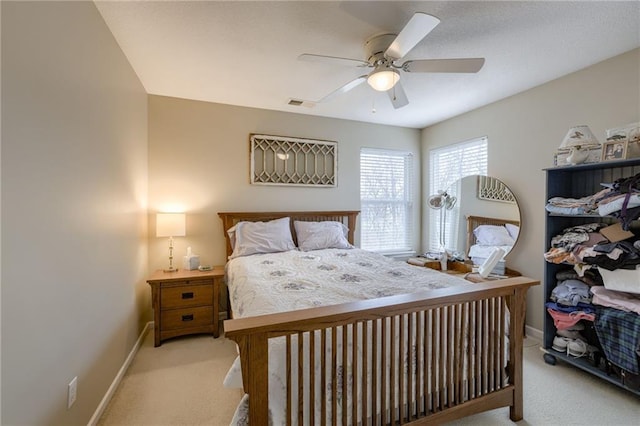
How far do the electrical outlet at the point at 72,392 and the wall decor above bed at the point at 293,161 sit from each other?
2436mm

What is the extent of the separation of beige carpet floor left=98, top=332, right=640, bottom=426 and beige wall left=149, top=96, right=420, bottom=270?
48.2 inches

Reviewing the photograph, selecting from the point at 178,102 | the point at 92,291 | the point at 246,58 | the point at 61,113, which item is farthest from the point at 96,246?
the point at 178,102

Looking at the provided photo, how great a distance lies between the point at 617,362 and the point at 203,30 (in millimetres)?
3601

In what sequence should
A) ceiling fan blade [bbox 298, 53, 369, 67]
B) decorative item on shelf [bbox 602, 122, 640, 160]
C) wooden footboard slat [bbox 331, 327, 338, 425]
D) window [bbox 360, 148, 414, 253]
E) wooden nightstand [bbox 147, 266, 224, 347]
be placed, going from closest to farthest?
wooden footboard slat [bbox 331, 327, 338, 425] < ceiling fan blade [bbox 298, 53, 369, 67] < decorative item on shelf [bbox 602, 122, 640, 160] < wooden nightstand [bbox 147, 266, 224, 347] < window [bbox 360, 148, 414, 253]

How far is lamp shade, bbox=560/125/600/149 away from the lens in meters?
2.20

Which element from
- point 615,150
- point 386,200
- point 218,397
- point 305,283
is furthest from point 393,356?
point 386,200

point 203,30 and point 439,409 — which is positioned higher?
point 203,30

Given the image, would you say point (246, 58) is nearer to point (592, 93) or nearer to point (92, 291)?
point (92, 291)

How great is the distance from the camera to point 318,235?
11.2 ft

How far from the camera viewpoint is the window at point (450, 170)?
3561 mm

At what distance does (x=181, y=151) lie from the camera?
322cm

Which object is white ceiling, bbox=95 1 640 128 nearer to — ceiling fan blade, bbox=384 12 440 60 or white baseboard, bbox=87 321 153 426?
ceiling fan blade, bbox=384 12 440 60

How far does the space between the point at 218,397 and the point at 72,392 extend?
0.84m

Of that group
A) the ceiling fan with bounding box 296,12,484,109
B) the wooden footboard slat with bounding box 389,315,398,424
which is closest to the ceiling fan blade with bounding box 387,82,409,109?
the ceiling fan with bounding box 296,12,484,109
